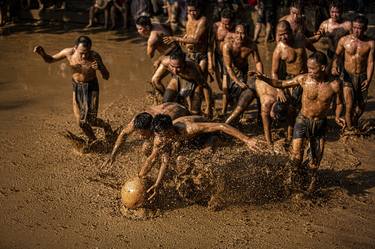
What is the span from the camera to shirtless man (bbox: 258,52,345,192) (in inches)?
258

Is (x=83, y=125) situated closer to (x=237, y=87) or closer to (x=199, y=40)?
(x=237, y=87)

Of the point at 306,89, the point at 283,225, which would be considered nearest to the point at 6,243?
the point at 283,225

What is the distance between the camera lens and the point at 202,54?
9.66 metres

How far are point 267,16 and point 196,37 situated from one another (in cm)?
501

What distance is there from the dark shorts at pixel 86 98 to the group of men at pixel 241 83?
0.5 inches

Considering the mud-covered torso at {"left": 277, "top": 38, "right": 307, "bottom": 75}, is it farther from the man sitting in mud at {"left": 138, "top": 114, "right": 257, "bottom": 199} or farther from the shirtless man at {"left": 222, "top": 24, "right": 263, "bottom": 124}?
the man sitting in mud at {"left": 138, "top": 114, "right": 257, "bottom": 199}

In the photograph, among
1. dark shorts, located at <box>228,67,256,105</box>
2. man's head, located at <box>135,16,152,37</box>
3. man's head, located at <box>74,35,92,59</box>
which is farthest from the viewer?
dark shorts, located at <box>228,67,256,105</box>

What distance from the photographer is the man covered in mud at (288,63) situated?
812 centimetres

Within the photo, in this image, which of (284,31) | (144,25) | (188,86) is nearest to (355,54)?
(284,31)

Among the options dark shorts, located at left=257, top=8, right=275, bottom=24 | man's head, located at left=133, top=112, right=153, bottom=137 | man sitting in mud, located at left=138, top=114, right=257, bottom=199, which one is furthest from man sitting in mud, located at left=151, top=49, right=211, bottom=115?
dark shorts, located at left=257, top=8, right=275, bottom=24

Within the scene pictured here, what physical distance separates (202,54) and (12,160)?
3.68m

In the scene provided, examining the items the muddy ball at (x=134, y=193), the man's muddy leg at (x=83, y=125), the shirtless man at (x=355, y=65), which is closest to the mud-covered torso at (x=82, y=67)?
the man's muddy leg at (x=83, y=125)

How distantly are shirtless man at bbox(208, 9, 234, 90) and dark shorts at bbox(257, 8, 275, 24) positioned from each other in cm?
476

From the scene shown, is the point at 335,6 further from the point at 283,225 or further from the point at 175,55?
the point at 283,225
